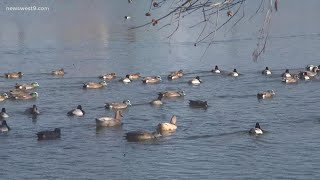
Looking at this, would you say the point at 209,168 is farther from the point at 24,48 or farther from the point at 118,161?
the point at 24,48

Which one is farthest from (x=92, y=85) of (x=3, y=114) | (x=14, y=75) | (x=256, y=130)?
(x=256, y=130)

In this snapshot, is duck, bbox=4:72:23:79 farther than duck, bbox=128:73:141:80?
Yes

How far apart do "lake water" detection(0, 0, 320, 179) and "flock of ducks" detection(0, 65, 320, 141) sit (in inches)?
12.5

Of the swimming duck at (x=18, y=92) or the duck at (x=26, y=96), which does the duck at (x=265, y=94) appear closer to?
the duck at (x=26, y=96)

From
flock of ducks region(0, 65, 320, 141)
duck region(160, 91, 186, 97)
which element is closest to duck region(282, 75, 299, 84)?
flock of ducks region(0, 65, 320, 141)

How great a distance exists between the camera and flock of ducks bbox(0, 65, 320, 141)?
21.1 metres

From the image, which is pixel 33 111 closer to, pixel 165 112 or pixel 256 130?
pixel 165 112

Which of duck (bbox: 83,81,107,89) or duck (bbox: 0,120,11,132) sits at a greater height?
duck (bbox: 83,81,107,89)

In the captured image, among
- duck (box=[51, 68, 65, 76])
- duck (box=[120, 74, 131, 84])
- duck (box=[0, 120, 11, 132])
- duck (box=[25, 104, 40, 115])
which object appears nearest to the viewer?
duck (box=[0, 120, 11, 132])

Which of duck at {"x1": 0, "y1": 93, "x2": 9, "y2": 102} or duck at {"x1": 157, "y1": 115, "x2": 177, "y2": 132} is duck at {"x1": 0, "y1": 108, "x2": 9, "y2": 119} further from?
duck at {"x1": 157, "y1": 115, "x2": 177, "y2": 132}

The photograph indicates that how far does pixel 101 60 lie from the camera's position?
1644 inches

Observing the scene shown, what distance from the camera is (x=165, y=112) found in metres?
26.2

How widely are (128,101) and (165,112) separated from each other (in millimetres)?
1941

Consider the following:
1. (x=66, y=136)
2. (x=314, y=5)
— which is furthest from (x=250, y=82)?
(x=314, y=5)
